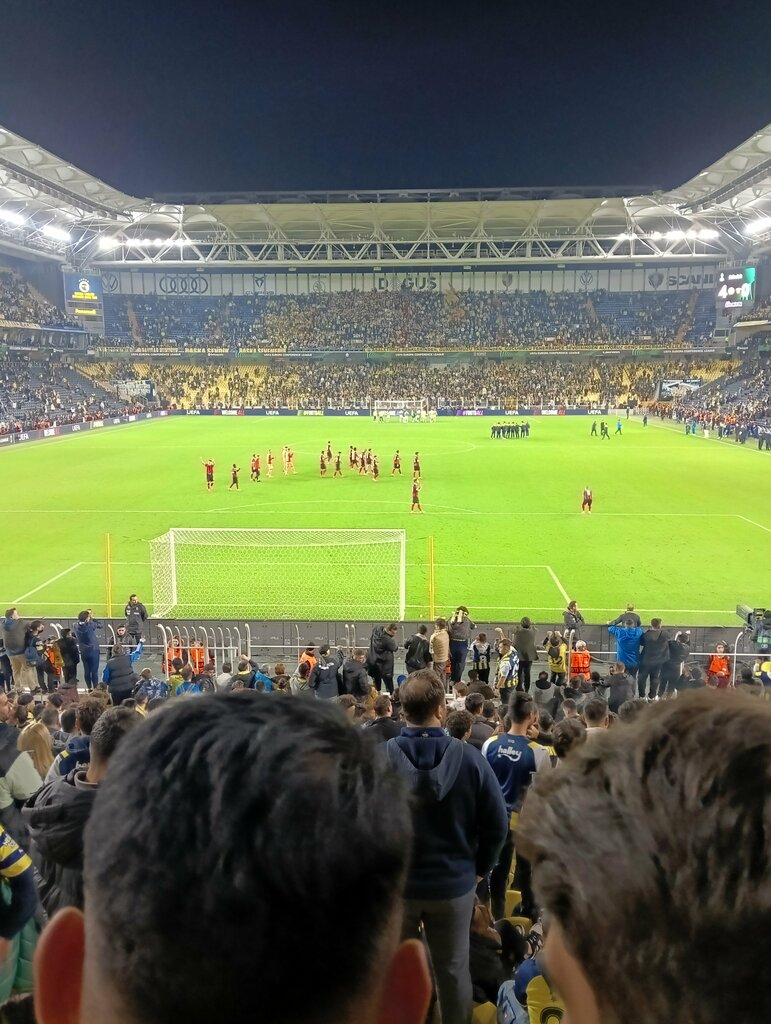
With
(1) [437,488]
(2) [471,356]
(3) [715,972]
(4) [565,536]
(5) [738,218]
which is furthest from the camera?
(2) [471,356]

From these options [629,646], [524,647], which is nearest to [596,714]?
[524,647]

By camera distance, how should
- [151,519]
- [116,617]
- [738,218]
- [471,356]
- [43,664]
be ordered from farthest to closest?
[471,356] → [738,218] → [151,519] → [116,617] → [43,664]

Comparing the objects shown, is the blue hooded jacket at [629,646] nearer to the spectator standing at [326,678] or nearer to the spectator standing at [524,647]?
the spectator standing at [524,647]

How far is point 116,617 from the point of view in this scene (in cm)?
1633

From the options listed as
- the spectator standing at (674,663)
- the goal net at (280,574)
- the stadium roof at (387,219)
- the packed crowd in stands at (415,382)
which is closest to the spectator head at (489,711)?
the spectator standing at (674,663)

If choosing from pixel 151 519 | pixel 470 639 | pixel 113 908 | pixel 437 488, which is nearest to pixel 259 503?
pixel 151 519

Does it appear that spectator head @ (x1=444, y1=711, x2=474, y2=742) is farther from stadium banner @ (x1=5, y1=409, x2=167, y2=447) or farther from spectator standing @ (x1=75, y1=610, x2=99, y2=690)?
stadium banner @ (x1=5, y1=409, x2=167, y2=447)

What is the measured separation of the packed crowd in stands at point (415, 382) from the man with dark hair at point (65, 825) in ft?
241

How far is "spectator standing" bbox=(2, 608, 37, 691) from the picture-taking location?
12.8m

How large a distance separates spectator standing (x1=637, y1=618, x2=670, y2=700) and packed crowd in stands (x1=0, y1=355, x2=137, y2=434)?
48562 mm

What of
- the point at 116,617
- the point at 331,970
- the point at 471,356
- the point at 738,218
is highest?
the point at 738,218

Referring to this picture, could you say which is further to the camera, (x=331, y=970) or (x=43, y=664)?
(x=43, y=664)

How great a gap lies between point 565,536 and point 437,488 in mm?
8836

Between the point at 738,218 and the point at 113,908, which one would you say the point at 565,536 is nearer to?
the point at 113,908
